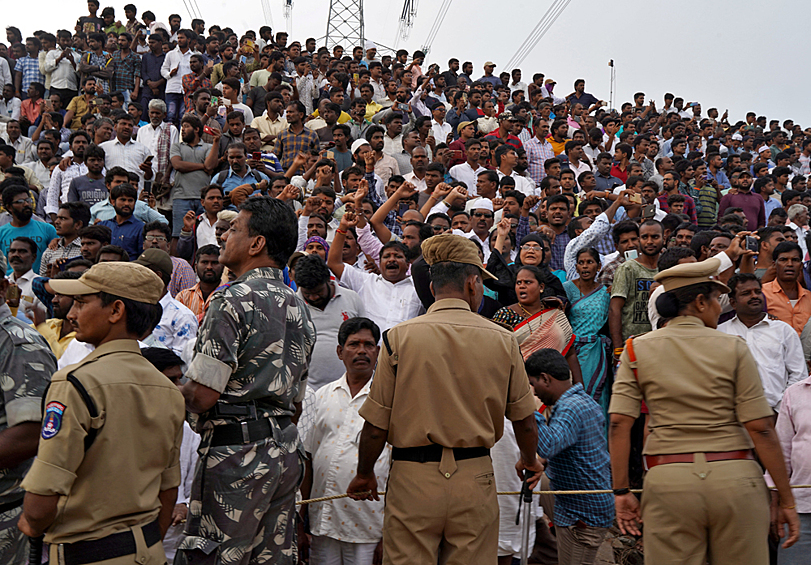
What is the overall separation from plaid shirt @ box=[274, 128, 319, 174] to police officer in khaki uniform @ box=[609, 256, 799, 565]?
8.48 meters

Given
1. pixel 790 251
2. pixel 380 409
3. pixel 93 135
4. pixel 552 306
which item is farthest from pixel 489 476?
pixel 93 135

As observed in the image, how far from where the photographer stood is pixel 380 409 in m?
2.98

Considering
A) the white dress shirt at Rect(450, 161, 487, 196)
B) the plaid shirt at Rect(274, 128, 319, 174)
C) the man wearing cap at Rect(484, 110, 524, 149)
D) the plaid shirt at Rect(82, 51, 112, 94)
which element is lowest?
the white dress shirt at Rect(450, 161, 487, 196)

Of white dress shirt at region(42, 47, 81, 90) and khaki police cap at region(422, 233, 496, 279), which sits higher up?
white dress shirt at region(42, 47, 81, 90)

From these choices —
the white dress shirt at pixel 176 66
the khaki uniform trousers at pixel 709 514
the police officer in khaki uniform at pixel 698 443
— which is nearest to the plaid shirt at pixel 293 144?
the white dress shirt at pixel 176 66

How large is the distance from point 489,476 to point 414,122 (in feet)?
37.1

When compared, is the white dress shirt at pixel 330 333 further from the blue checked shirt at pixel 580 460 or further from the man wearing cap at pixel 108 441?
the man wearing cap at pixel 108 441

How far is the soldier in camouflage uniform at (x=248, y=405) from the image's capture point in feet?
8.41

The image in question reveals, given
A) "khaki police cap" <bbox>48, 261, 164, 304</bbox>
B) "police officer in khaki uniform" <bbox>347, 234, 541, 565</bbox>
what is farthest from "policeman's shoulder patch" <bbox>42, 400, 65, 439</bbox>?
"police officer in khaki uniform" <bbox>347, 234, 541, 565</bbox>

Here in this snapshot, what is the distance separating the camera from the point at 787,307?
6.01m

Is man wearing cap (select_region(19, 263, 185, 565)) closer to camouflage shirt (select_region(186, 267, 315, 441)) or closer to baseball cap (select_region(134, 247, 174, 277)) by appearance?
camouflage shirt (select_region(186, 267, 315, 441))

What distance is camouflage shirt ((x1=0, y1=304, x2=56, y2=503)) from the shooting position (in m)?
2.37

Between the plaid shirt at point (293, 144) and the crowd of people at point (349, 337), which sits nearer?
the crowd of people at point (349, 337)

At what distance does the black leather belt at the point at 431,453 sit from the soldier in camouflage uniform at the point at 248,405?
47 cm
